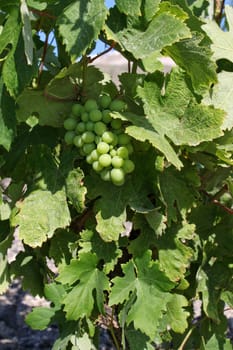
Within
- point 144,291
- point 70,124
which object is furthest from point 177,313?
point 70,124

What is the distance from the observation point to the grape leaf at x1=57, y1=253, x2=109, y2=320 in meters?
1.16

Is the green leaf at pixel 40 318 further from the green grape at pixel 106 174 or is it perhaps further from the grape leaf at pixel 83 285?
the green grape at pixel 106 174

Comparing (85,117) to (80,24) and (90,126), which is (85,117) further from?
(80,24)

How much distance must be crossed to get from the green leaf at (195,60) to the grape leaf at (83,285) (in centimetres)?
44

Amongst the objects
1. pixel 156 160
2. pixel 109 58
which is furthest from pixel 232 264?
pixel 109 58

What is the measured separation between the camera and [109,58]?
3.52 metres

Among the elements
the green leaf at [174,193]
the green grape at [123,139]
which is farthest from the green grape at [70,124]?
the green leaf at [174,193]

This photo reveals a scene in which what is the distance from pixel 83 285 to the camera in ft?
3.88

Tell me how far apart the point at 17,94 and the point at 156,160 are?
0.31 metres

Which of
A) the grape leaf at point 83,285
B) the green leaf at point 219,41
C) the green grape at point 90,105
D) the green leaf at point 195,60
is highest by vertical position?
the green leaf at point 195,60

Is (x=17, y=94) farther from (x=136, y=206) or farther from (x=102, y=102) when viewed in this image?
(x=136, y=206)

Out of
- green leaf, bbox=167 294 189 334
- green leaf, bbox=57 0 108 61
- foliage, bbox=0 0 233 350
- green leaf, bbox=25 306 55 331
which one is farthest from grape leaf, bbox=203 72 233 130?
green leaf, bbox=25 306 55 331

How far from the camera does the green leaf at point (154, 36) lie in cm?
100

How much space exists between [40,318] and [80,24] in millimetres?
696
